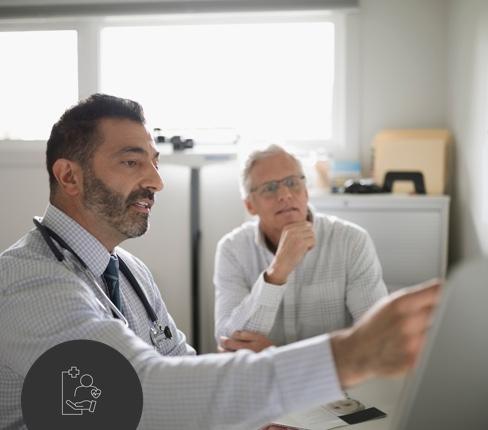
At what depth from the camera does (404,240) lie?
2.93m

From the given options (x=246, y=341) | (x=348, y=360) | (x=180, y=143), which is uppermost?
(x=180, y=143)

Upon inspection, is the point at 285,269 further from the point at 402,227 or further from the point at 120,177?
the point at 402,227

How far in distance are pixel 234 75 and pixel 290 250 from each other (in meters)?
1.82

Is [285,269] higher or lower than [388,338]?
lower

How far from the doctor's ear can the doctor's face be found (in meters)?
0.01

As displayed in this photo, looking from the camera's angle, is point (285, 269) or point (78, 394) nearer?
point (78, 394)

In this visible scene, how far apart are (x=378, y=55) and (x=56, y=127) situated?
2.39 m

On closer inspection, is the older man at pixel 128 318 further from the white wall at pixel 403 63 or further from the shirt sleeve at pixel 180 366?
the white wall at pixel 403 63

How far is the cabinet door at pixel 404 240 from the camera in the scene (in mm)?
2912

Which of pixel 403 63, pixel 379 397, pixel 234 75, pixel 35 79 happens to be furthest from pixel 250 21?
pixel 379 397

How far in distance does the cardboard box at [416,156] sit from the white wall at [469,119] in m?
0.09

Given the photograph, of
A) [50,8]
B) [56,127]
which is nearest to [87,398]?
[56,127]

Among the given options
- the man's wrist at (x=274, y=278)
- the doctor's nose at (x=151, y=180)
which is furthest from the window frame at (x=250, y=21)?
the doctor's nose at (x=151, y=180)

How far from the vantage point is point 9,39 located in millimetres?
3639
